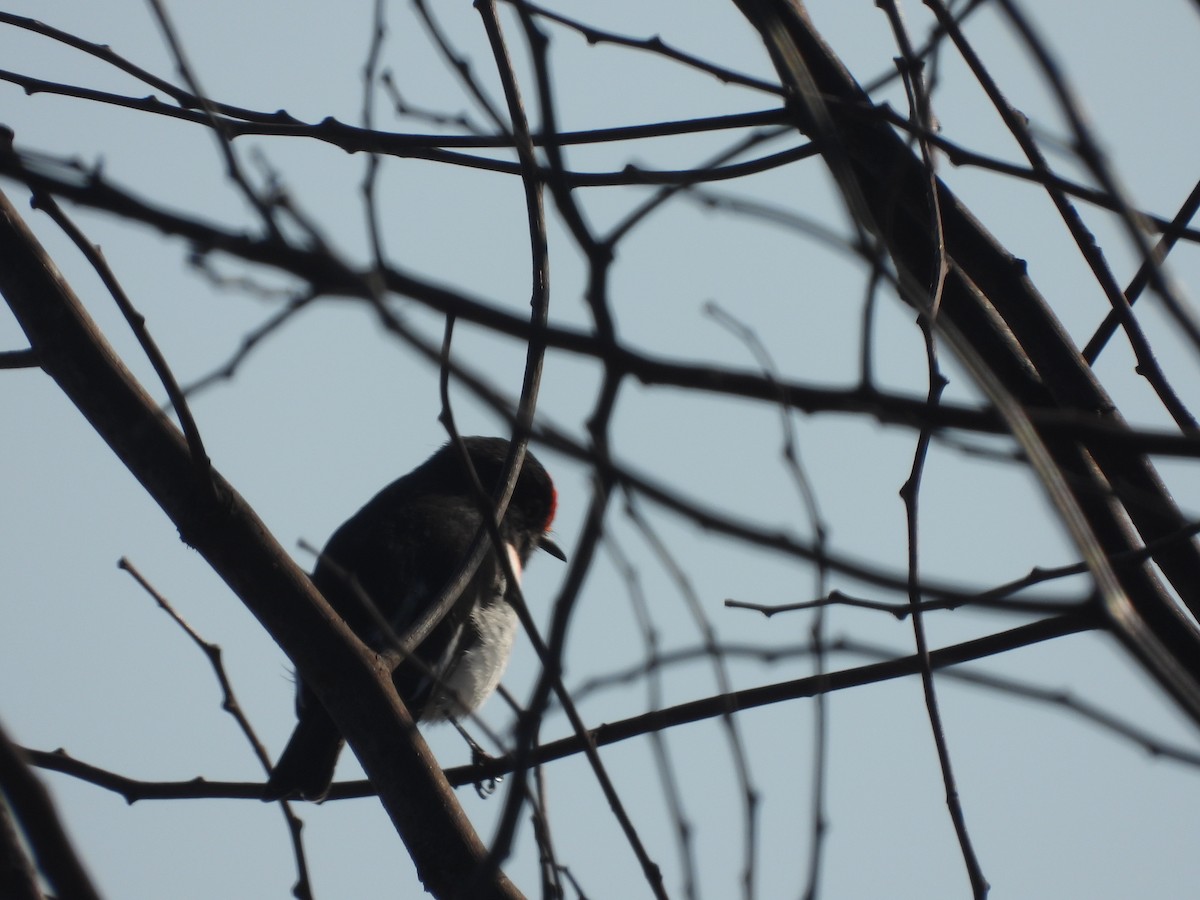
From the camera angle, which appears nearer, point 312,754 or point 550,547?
point 312,754

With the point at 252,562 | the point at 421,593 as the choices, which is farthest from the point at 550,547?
the point at 252,562

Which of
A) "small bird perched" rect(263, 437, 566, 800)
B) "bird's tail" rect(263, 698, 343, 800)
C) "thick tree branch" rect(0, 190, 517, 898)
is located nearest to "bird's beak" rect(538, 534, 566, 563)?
"small bird perched" rect(263, 437, 566, 800)

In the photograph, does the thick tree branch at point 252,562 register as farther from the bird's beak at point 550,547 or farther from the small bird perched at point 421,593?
the bird's beak at point 550,547

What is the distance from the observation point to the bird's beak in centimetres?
813

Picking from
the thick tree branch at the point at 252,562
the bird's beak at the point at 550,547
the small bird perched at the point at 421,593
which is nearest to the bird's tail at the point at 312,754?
the small bird perched at the point at 421,593

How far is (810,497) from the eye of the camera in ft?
6.84

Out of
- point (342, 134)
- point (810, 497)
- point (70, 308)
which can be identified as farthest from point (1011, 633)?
point (70, 308)

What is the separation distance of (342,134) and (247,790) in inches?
64.0

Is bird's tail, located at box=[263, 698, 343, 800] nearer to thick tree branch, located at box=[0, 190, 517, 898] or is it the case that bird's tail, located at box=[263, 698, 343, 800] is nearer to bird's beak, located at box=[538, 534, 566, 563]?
thick tree branch, located at box=[0, 190, 517, 898]

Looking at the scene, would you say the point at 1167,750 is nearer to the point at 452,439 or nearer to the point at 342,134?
the point at 452,439

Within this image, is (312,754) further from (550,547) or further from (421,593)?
(550,547)

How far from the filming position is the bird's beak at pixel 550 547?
8133 mm

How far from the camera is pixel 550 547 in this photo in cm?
820

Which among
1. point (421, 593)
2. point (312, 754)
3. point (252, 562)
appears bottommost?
point (252, 562)
